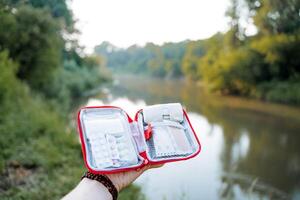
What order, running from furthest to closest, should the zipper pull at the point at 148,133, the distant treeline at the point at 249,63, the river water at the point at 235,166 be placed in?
the distant treeline at the point at 249,63 < the river water at the point at 235,166 < the zipper pull at the point at 148,133

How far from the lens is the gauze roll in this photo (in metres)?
1.19

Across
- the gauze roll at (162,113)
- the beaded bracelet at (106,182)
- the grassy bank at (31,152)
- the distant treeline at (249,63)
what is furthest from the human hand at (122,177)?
the distant treeline at (249,63)

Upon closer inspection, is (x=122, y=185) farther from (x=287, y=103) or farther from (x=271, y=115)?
(x=287, y=103)

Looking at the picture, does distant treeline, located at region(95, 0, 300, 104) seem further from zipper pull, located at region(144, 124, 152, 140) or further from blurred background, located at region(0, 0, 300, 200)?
zipper pull, located at region(144, 124, 152, 140)

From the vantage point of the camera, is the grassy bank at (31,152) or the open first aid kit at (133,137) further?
the grassy bank at (31,152)

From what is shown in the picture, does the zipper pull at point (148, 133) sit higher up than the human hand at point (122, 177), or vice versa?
the zipper pull at point (148, 133)

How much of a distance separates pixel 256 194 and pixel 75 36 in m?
3.50

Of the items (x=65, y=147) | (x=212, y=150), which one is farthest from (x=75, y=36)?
(x=212, y=150)

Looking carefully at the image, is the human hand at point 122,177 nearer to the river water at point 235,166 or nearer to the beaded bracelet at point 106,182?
the beaded bracelet at point 106,182

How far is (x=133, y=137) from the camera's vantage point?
114cm

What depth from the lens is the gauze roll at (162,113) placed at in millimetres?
1190

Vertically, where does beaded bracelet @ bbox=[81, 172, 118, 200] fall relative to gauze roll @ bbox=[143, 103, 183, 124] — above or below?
below

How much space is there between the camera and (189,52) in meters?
24.0

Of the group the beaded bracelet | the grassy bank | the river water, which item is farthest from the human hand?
the river water
